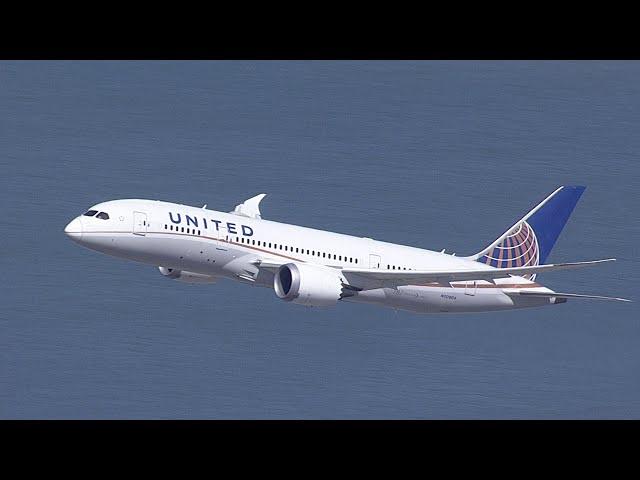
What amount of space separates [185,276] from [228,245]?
17.6ft

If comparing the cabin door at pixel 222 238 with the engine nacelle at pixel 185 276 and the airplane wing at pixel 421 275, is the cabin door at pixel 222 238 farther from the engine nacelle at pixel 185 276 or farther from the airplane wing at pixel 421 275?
the airplane wing at pixel 421 275

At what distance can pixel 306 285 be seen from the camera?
66125 millimetres

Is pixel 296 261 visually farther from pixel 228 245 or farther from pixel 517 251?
pixel 517 251

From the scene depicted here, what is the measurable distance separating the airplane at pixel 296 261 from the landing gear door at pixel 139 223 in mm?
46

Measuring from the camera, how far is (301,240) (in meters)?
67.8

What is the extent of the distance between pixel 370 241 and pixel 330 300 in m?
4.98

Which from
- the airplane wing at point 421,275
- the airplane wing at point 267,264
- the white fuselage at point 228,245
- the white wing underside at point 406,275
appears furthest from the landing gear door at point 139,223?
the airplane wing at point 421,275

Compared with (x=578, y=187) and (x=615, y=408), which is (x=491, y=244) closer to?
(x=578, y=187)

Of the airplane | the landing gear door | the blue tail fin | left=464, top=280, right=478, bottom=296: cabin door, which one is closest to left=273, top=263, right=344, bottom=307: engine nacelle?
the airplane

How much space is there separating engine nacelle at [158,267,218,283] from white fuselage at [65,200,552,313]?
732mm

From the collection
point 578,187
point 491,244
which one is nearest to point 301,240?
point 491,244

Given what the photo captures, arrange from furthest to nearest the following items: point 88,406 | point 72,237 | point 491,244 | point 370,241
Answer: point 88,406 → point 491,244 → point 370,241 → point 72,237

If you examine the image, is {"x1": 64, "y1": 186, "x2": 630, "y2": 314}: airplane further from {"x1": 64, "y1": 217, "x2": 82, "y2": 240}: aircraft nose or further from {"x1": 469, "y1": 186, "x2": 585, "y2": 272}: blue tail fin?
{"x1": 469, "y1": 186, "x2": 585, "y2": 272}: blue tail fin

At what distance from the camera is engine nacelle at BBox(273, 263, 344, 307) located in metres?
66.1
